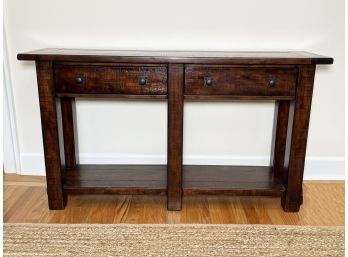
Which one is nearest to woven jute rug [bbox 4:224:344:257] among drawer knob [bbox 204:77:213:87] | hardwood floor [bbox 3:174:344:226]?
hardwood floor [bbox 3:174:344:226]

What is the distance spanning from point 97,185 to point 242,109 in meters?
0.86

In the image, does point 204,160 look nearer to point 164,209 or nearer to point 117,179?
point 164,209

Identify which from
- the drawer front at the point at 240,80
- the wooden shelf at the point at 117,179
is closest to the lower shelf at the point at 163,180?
the wooden shelf at the point at 117,179

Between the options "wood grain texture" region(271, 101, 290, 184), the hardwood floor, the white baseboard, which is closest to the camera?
the hardwood floor

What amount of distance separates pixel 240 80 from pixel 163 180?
617mm

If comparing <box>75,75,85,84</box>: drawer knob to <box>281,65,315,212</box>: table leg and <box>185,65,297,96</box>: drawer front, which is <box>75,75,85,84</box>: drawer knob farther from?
<box>281,65,315,212</box>: table leg

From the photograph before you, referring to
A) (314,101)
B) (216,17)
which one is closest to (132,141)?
(216,17)

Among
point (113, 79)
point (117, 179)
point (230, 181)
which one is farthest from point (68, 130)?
point (230, 181)

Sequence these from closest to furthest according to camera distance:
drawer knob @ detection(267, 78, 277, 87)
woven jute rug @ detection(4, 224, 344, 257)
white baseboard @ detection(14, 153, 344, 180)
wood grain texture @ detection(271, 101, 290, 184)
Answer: woven jute rug @ detection(4, 224, 344, 257) → drawer knob @ detection(267, 78, 277, 87) → wood grain texture @ detection(271, 101, 290, 184) → white baseboard @ detection(14, 153, 344, 180)

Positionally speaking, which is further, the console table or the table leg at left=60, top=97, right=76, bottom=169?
the table leg at left=60, top=97, right=76, bottom=169

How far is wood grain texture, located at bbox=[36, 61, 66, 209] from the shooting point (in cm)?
150

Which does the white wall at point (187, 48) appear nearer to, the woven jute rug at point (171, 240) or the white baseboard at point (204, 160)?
the white baseboard at point (204, 160)

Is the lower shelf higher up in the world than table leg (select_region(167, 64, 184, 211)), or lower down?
lower down

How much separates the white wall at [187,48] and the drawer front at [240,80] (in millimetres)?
367
